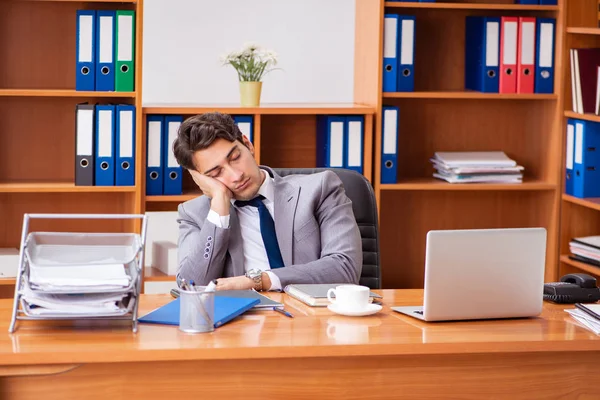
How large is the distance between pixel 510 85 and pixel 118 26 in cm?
175

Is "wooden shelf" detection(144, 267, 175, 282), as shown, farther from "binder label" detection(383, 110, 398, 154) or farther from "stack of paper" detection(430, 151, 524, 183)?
"stack of paper" detection(430, 151, 524, 183)

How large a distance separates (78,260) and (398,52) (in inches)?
93.8

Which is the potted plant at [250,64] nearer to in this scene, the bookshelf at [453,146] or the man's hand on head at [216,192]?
the bookshelf at [453,146]

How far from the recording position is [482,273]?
6.81ft

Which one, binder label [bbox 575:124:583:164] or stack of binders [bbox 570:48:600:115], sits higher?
stack of binders [bbox 570:48:600:115]

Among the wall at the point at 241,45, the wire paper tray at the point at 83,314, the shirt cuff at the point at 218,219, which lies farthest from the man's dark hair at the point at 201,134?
the wall at the point at 241,45

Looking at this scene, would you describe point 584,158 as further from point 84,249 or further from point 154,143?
point 84,249

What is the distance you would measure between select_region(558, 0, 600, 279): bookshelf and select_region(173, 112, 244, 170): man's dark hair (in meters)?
1.87

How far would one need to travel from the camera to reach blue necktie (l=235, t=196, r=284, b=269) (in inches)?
109

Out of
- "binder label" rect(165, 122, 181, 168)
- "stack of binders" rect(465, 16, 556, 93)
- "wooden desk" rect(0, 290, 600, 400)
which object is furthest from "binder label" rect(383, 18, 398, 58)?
"wooden desk" rect(0, 290, 600, 400)

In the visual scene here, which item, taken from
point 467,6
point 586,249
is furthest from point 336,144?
point 586,249

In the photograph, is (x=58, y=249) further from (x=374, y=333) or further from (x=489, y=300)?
(x=489, y=300)

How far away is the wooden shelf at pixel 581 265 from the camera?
3906 mm

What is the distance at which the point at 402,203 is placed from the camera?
14.5 feet
